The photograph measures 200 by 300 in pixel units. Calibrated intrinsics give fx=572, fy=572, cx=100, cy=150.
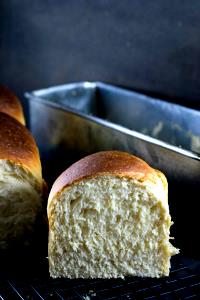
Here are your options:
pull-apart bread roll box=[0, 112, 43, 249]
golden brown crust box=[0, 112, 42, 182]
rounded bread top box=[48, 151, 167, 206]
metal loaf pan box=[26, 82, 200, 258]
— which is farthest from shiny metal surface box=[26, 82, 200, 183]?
pull-apart bread roll box=[0, 112, 43, 249]

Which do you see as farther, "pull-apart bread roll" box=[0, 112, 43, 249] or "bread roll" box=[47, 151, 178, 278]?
"pull-apart bread roll" box=[0, 112, 43, 249]

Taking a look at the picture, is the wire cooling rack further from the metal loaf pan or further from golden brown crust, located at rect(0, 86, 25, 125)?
golden brown crust, located at rect(0, 86, 25, 125)

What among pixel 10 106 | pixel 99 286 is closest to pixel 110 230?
pixel 99 286

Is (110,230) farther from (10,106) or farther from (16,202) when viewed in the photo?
(10,106)

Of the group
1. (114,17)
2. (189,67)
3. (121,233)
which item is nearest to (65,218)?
(121,233)

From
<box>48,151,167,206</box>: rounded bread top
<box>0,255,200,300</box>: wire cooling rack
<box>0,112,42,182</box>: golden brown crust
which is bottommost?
<box>0,255,200,300</box>: wire cooling rack

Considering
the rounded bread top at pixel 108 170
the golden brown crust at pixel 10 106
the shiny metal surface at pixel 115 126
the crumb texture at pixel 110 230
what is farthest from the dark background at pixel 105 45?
the crumb texture at pixel 110 230

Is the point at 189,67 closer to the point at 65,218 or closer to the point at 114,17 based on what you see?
the point at 114,17

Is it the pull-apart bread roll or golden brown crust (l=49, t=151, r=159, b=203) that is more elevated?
golden brown crust (l=49, t=151, r=159, b=203)
